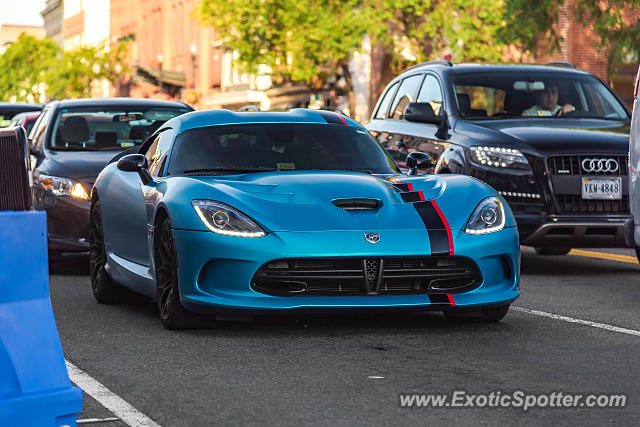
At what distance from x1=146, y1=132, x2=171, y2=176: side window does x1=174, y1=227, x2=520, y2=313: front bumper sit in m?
1.30

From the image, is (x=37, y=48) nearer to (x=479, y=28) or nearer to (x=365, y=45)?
(x=365, y=45)

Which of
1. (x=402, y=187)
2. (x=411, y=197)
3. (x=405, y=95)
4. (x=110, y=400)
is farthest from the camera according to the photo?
(x=405, y=95)

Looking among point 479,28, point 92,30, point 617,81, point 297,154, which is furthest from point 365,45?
point 92,30

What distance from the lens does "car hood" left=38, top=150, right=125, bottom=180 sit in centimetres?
1212

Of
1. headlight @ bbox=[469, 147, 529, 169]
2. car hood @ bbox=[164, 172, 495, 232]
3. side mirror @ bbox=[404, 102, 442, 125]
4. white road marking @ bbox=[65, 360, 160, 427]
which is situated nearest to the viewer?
white road marking @ bbox=[65, 360, 160, 427]

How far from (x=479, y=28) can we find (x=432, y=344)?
89.8 ft

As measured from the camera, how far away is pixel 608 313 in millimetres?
8883

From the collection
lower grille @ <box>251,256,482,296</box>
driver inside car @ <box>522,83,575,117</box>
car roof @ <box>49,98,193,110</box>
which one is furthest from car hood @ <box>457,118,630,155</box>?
lower grille @ <box>251,256,482,296</box>

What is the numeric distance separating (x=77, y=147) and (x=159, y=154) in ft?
12.7

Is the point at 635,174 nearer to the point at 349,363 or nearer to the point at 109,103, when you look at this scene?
the point at 349,363

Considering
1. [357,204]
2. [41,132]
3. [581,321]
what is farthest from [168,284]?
[41,132]

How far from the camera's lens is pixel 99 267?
995cm

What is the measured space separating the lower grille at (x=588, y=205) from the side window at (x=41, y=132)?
4813 mm

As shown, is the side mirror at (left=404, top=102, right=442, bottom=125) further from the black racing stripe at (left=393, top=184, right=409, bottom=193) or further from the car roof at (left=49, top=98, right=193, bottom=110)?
the black racing stripe at (left=393, top=184, right=409, bottom=193)
